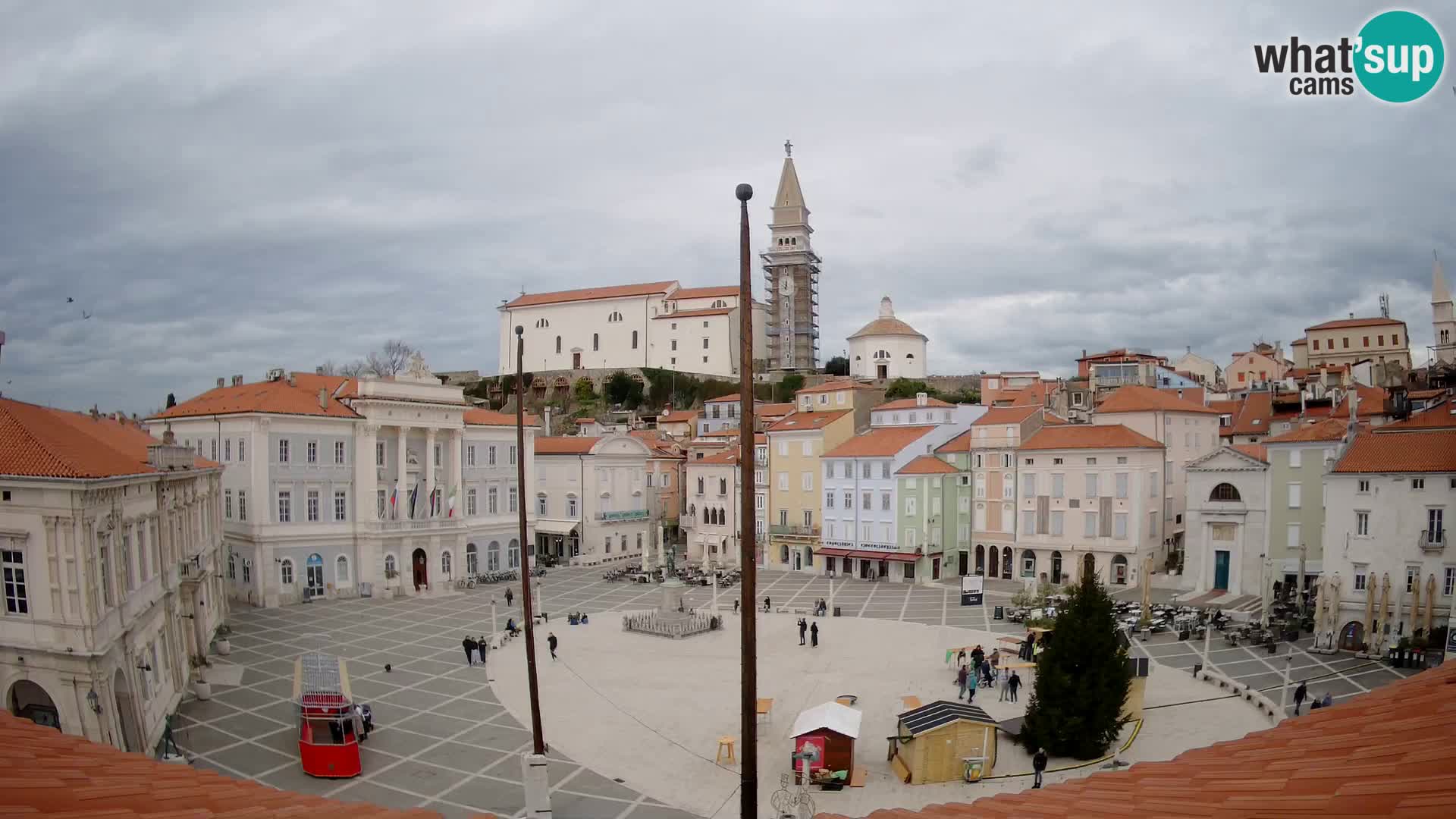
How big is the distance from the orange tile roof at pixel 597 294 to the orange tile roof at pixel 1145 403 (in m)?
68.6

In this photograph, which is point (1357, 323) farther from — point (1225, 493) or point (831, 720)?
point (831, 720)

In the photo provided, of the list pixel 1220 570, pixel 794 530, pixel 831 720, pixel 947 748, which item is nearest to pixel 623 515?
pixel 794 530

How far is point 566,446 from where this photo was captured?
66.2m

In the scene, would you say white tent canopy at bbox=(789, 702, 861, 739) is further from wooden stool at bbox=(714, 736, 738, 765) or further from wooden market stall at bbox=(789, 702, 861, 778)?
wooden stool at bbox=(714, 736, 738, 765)

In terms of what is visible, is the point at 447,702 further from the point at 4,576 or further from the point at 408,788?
the point at 4,576

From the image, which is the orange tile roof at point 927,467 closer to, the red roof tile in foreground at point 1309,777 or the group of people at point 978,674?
the group of people at point 978,674

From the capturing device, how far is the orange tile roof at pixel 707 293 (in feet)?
360

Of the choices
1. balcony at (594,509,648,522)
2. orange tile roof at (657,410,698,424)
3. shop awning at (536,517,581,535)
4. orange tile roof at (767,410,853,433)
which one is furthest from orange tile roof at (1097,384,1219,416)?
orange tile roof at (657,410,698,424)

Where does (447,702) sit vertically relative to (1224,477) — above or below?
below

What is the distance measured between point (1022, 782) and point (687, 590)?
31713 mm

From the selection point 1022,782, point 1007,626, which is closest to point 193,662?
point 1022,782

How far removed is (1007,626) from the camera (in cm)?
4056

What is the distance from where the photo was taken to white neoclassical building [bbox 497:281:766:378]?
359 ft

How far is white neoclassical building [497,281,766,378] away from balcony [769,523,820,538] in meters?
48.2
